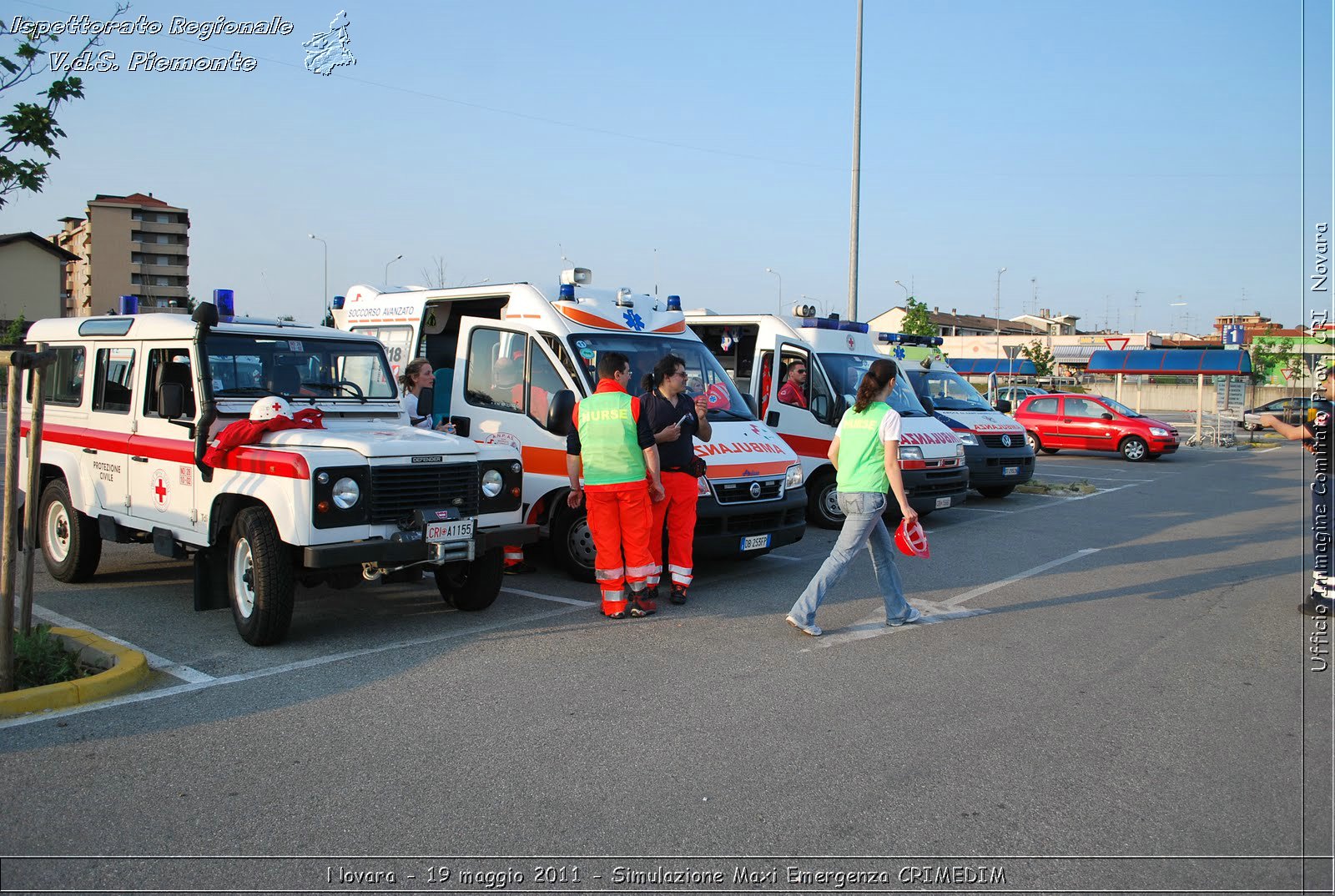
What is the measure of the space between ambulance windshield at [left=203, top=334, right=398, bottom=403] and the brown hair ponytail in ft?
12.9

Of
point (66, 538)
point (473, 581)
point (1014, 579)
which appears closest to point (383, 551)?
point (473, 581)

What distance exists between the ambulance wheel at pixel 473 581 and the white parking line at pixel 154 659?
2006mm

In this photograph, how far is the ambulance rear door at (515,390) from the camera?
29.6 ft

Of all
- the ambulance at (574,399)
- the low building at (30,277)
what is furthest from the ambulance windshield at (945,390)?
the low building at (30,277)

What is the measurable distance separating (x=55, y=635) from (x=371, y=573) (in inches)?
72.8

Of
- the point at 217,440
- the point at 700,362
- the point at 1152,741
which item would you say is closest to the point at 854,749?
the point at 1152,741

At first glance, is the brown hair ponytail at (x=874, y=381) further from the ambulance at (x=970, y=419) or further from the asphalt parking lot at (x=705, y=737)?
the ambulance at (x=970, y=419)

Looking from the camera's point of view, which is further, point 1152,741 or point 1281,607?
point 1281,607

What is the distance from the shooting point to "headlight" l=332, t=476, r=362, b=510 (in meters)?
6.28

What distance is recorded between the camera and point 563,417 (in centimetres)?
852

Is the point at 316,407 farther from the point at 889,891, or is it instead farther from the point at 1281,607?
the point at 1281,607

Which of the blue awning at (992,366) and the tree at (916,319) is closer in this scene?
the tree at (916,319)

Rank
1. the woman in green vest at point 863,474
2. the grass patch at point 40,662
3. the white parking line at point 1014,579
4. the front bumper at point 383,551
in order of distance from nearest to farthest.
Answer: the grass patch at point 40,662 → the front bumper at point 383,551 → the woman in green vest at point 863,474 → the white parking line at point 1014,579

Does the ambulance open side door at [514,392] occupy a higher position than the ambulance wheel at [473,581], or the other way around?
the ambulance open side door at [514,392]
